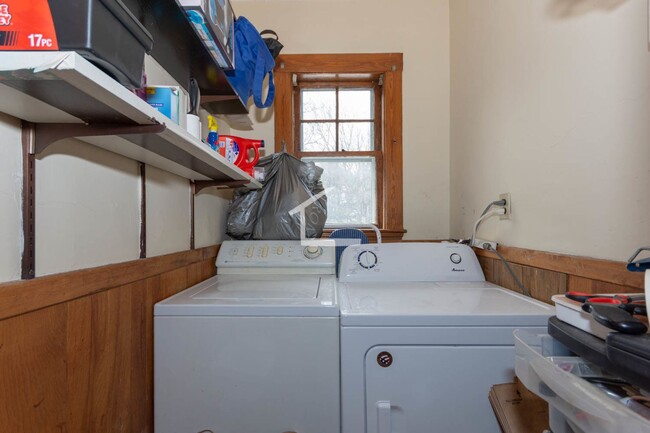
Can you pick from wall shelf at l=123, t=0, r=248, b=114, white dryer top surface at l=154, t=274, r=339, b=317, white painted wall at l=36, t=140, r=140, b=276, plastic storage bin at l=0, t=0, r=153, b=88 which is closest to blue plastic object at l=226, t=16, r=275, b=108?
wall shelf at l=123, t=0, r=248, b=114

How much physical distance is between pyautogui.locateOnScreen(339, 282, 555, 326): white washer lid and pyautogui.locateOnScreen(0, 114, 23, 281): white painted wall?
756 millimetres

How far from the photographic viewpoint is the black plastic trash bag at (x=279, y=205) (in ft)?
5.57

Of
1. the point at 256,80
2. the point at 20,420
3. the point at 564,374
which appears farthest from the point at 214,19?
the point at 564,374

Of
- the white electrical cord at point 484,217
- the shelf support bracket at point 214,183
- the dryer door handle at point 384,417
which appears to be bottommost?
the dryer door handle at point 384,417

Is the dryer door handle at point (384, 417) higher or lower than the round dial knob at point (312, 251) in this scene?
lower

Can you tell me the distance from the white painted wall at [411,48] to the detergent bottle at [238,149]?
99 centimetres

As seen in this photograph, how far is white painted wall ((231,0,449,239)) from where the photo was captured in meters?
2.11

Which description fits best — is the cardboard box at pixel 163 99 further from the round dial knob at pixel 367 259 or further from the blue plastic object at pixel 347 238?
the blue plastic object at pixel 347 238

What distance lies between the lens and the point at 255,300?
1.05 meters

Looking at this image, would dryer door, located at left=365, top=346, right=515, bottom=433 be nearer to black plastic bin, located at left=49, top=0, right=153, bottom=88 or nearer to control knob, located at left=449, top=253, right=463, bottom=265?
control knob, located at left=449, top=253, right=463, bottom=265

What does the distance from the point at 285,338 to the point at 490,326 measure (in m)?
0.58

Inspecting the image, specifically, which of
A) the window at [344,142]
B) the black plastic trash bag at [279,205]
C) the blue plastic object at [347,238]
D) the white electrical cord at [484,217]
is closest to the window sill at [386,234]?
the window at [344,142]

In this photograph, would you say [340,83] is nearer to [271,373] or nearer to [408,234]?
[408,234]

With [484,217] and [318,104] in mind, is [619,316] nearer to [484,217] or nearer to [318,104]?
[484,217]
